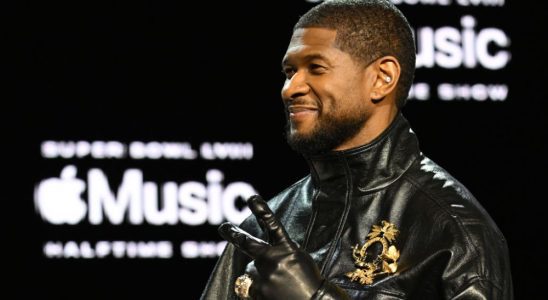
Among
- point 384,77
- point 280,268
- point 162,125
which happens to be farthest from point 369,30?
point 162,125

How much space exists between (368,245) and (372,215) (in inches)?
2.5

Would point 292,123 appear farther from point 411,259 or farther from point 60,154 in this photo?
point 60,154

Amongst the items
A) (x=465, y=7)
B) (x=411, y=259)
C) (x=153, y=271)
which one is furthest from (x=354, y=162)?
(x=465, y=7)

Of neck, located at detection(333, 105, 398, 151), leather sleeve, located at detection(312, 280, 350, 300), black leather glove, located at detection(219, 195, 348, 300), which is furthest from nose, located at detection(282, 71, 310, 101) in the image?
leather sleeve, located at detection(312, 280, 350, 300)

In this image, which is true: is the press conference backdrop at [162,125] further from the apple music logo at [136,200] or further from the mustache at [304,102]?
the mustache at [304,102]

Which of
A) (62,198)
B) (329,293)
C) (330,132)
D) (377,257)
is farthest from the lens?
(62,198)

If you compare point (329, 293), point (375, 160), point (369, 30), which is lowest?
point (329, 293)

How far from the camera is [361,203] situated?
1.92 meters

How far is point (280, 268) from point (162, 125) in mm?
2222

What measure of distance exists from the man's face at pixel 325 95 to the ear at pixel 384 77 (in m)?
0.02

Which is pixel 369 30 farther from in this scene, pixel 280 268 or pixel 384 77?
pixel 280 268

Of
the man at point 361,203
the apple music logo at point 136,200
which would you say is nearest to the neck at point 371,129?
the man at point 361,203

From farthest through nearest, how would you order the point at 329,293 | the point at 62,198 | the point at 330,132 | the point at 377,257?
the point at 62,198
the point at 330,132
the point at 377,257
the point at 329,293

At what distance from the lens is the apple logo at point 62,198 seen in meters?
3.84
